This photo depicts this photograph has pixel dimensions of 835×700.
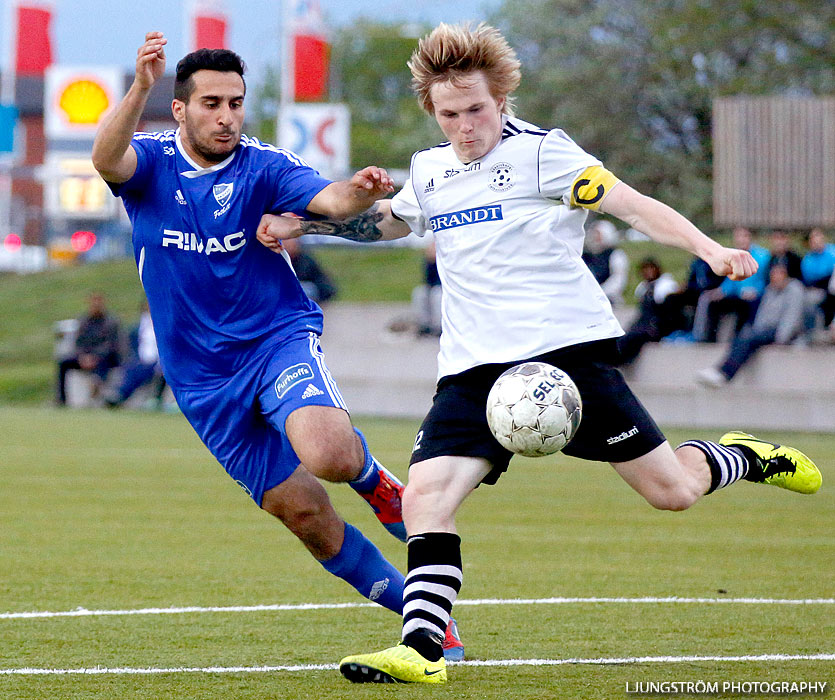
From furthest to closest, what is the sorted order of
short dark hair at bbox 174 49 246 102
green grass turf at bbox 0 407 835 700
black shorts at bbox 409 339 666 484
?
short dark hair at bbox 174 49 246 102
black shorts at bbox 409 339 666 484
green grass turf at bbox 0 407 835 700

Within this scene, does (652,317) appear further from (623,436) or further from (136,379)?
(623,436)

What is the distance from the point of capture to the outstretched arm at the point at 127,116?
5.39 meters

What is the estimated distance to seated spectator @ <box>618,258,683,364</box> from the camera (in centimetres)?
1797

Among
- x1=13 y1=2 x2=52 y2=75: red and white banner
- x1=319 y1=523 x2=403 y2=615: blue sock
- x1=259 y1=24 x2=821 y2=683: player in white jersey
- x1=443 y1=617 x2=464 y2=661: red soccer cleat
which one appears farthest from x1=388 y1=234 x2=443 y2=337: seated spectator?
x1=13 y1=2 x2=52 y2=75: red and white banner

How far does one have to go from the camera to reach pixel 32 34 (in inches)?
1886

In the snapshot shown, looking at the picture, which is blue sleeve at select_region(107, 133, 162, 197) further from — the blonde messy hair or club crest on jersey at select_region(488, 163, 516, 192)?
club crest on jersey at select_region(488, 163, 516, 192)

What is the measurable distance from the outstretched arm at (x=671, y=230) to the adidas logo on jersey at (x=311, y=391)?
135cm

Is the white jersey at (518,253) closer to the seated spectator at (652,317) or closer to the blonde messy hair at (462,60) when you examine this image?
the blonde messy hair at (462,60)

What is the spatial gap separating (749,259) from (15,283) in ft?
121

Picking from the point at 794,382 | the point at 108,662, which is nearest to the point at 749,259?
the point at 108,662

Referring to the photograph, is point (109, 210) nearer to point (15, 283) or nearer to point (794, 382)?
point (15, 283)

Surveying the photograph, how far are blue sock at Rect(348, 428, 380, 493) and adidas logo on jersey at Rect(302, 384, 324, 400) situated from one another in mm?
225

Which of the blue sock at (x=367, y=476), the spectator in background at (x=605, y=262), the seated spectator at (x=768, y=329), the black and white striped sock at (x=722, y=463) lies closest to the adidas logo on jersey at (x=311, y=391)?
the blue sock at (x=367, y=476)

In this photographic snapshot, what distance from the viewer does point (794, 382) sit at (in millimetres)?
17922
